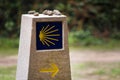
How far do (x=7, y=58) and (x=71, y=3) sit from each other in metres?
5.11

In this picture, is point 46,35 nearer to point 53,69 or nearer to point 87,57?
point 53,69

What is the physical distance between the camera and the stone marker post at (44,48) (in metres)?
6.63

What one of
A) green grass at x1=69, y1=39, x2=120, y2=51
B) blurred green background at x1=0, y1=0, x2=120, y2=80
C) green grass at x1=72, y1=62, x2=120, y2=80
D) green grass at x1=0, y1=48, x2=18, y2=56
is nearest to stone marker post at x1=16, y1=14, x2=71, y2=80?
green grass at x1=72, y1=62, x2=120, y2=80

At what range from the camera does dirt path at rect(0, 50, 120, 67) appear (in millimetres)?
12469

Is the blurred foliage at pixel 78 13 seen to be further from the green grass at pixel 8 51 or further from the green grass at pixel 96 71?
the green grass at pixel 96 71

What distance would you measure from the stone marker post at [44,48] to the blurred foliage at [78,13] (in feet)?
31.9

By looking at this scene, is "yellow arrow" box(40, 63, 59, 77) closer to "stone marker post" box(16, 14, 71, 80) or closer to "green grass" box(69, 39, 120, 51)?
"stone marker post" box(16, 14, 71, 80)

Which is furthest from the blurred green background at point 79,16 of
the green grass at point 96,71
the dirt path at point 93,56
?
the green grass at point 96,71

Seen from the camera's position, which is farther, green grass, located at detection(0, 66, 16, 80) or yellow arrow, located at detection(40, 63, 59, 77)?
green grass, located at detection(0, 66, 16, 80)

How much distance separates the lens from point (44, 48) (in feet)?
22.2

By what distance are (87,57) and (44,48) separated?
6.41 m

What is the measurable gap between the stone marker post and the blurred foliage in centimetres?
973

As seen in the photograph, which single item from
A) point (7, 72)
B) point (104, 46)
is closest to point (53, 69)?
point (7, 72)

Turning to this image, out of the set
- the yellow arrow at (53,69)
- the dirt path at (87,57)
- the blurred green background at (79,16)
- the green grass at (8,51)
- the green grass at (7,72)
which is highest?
the blurred green background at (79,16)
